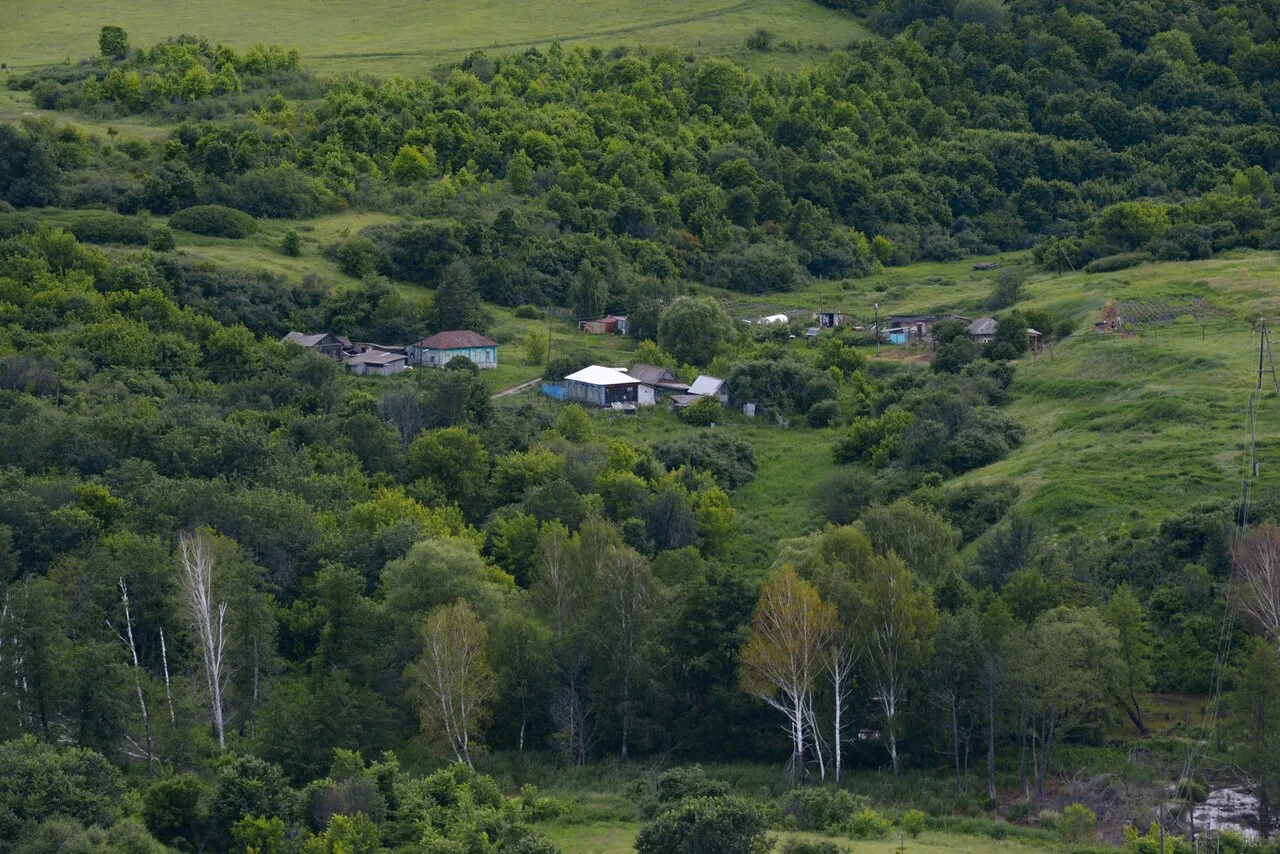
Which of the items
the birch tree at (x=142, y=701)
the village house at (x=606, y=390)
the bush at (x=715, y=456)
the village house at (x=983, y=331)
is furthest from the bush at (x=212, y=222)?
the birch tree at (x=142, y=701)

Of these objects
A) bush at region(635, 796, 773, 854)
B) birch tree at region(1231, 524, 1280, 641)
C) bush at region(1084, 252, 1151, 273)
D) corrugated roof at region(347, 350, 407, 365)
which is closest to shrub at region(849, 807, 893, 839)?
bush at region(635, 796, 773, 854)

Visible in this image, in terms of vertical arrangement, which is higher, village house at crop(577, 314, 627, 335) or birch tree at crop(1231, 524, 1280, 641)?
birch tree at crop(1231, 524, 1280, 641)

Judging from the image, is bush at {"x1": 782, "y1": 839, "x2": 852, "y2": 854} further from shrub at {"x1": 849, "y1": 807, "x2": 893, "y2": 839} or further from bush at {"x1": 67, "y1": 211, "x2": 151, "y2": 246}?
bush at {"x1": 67, "y1": 211, "x2": 151, "y2": 246}

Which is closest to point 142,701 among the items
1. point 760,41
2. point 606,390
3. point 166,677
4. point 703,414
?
point 166,677

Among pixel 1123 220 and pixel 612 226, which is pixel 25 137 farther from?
pixel 1123 220

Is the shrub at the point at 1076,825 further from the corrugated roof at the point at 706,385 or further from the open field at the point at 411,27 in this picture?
the open field at the point at 411,27

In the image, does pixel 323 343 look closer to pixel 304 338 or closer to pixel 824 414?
pixel 304 338

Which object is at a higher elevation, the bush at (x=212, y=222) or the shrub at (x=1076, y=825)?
the bush at (x=212, y=222)
